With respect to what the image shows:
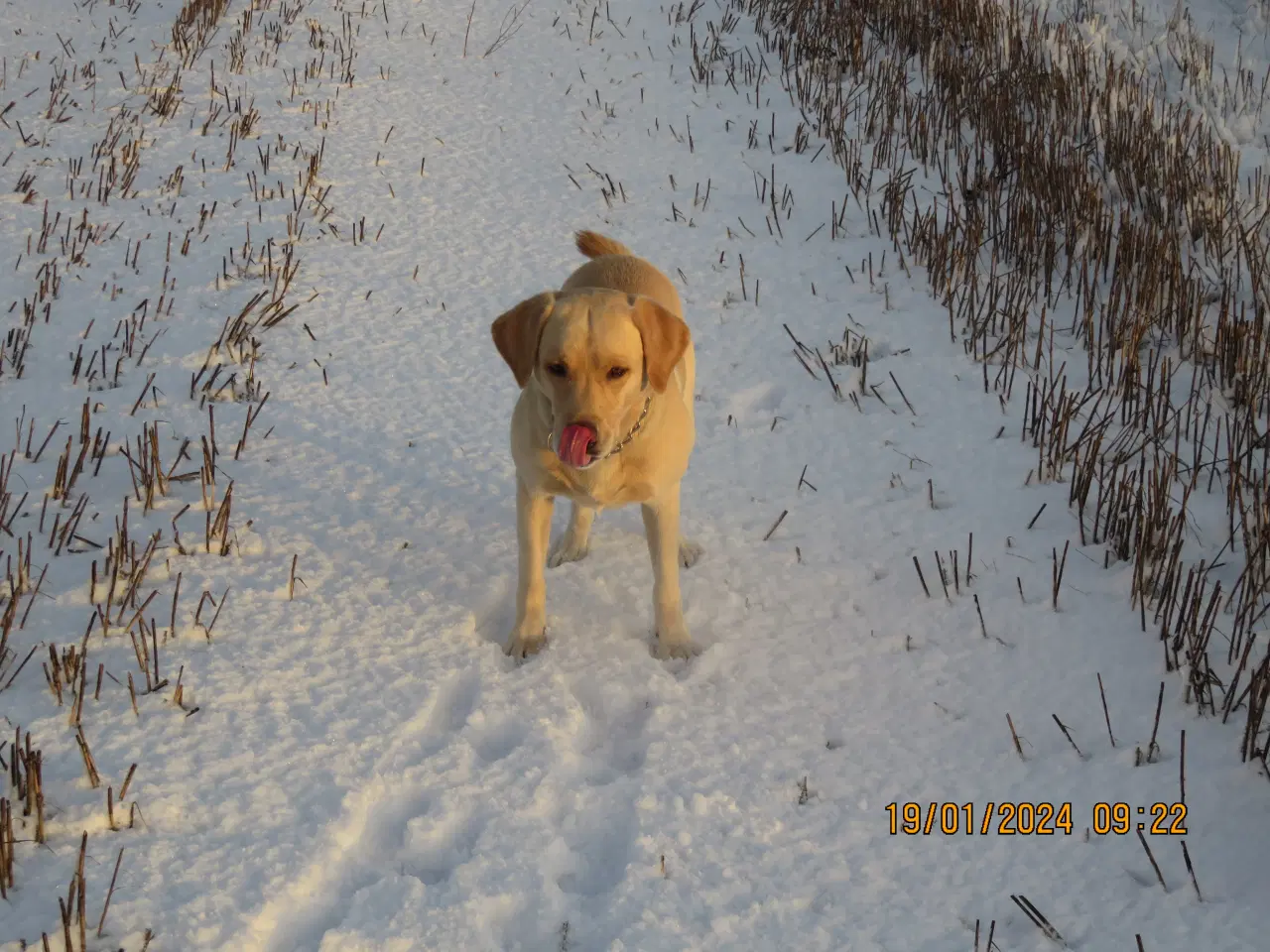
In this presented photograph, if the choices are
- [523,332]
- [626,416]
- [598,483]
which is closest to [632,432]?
[626,416]

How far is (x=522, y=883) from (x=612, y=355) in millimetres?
1382

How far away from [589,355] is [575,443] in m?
0.26

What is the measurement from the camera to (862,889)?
249 centimetres

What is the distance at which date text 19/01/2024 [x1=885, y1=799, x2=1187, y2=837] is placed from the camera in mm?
2555

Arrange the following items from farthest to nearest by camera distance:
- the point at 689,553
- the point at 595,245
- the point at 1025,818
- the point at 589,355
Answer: the point at 595,245, the point at 689,553, the point at 589,355, the point at 1025,818

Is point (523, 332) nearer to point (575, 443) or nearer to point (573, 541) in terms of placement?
point (575, 443)

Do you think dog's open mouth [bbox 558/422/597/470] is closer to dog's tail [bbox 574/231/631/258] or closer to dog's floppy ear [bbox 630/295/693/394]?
dog's floppy ear [bbox 630/295/693/394]

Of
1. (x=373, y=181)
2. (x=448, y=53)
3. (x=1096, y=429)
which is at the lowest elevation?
(x=1096, y=429)

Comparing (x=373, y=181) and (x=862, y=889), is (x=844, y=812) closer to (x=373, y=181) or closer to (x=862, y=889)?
(x=862, y=889)

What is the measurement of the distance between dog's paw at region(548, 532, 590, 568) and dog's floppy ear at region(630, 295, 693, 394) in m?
1.11

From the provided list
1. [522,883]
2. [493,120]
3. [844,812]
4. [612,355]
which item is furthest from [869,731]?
[493,120]

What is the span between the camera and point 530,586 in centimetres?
328

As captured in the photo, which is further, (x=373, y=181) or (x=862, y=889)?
(x=373, y=181)

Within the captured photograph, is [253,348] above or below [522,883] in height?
above
